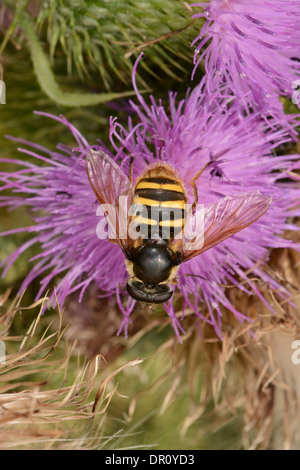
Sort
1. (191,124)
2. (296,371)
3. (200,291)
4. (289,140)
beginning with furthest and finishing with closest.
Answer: (296,371)
(200,291)
(289,140)
(191,124)

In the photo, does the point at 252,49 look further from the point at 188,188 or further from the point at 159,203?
the point at 159,203

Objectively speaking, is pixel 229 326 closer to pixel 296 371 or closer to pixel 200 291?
pixel 200 291

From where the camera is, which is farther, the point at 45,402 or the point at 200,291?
the point at 200,291

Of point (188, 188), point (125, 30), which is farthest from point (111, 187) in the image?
point (125, 30)

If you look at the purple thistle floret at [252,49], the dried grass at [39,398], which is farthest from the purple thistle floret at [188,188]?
the dried grass at [39,398]

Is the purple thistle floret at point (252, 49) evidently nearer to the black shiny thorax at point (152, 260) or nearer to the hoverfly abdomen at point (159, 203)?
the hoverfly abdomen at point (159, 203)
